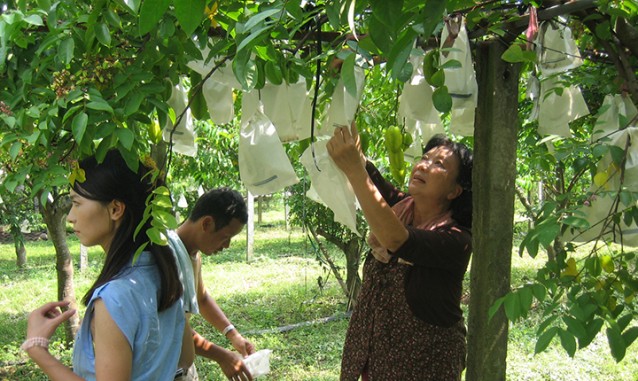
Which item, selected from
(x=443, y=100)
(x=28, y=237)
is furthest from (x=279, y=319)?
(x=28, y=237)

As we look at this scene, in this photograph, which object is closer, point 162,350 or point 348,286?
point 162,350

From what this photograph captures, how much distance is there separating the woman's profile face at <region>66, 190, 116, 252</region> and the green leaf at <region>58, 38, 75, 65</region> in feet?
1.10

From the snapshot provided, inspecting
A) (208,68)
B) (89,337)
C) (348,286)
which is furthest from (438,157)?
(348,286)

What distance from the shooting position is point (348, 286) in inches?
263

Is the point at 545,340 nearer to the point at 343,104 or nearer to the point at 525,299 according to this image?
the point at 525,299

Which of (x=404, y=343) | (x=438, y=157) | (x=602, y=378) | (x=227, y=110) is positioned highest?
(x=227, y=110)

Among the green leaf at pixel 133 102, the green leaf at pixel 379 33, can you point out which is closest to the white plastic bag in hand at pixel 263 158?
the green leaf at pixel 133 102

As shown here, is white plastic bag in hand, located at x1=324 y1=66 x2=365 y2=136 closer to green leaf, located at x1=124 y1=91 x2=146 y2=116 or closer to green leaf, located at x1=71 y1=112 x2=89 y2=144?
green leaf, located at x1=124 y1=91 x2=146 y2=116

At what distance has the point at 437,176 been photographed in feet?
6.75

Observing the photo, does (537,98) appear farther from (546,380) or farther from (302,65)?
(546,380)

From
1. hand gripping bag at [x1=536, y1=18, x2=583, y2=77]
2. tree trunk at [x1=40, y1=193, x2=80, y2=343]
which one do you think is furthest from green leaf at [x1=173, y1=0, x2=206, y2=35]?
tree trunk at [x1=40, y1=193, x2=80, y2=343]

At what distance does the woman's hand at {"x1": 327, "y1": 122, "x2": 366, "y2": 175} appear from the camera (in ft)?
6.03

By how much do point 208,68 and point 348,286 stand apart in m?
4.99

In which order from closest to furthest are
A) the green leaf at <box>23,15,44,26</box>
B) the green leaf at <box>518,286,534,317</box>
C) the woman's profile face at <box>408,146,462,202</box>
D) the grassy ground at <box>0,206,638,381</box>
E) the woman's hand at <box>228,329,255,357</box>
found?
1. the green leaf at <box>518,286,534,317</box>
2. the green leaf at <box>23,15,44,26</box>
3. the woman's profile face at <box>408,146,462,202</box>
4. the woman's hand at <box>228,329,255,357</box>
5. the grassy ground at <box>0,206,638,381</box>
